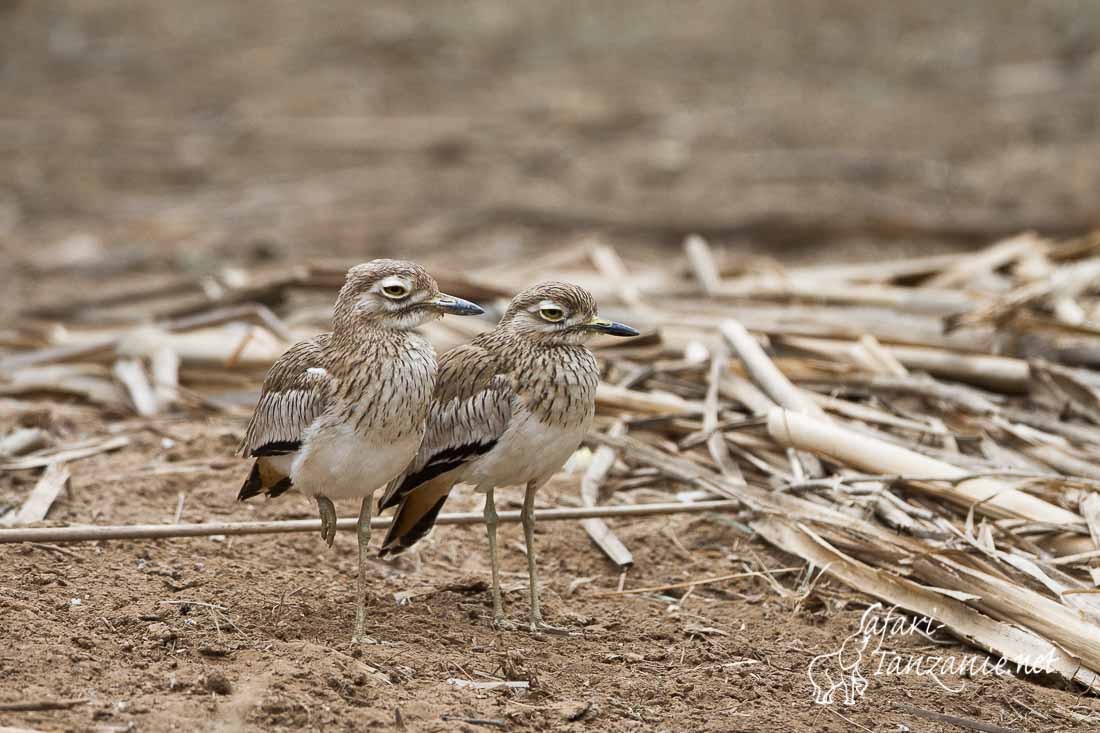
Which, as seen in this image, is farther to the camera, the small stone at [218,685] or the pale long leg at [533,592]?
the pale long leg at [533,592]

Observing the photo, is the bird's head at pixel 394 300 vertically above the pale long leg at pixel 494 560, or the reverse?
the bird's head at pixel 394 300

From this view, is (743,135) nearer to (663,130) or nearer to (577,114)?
(663,130)

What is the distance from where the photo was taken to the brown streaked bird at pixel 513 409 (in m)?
4.29

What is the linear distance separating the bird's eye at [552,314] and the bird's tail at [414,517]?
0.67 m

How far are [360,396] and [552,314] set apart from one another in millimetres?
742

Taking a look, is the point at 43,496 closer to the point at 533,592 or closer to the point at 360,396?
the point at 360,396

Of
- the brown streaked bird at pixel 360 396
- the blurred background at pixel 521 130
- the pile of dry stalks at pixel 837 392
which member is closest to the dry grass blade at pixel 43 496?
the pile of dry stalks at pixel 837 392

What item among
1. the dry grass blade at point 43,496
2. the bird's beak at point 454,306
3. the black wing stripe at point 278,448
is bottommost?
the dry grass blade at point 43,496

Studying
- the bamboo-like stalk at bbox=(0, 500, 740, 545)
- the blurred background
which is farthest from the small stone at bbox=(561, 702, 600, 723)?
the blurred background

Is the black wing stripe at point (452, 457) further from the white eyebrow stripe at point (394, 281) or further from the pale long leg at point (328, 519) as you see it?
the white eyebrow stripe at point (394, 281)

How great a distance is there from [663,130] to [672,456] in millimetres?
7225

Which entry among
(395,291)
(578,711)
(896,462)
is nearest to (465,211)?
(896,462)

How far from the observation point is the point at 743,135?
1204 cm

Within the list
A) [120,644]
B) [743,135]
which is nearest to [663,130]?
[743,135]
